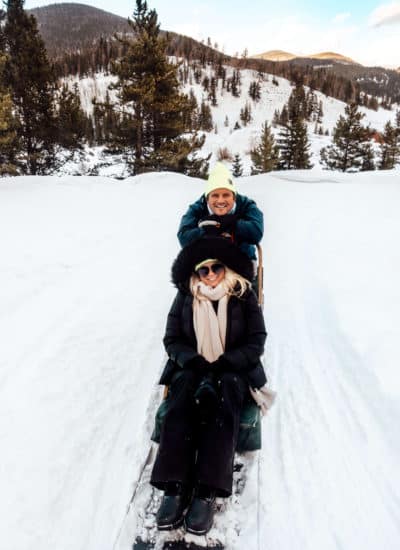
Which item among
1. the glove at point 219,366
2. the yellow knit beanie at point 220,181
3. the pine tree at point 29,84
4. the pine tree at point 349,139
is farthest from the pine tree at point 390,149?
the glove at point 219,366

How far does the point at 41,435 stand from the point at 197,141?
16272mm

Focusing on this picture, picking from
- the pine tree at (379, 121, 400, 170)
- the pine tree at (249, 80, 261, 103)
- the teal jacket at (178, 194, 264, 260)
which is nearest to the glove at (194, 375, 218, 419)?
the teal jacket at (178, 194, 264, 260)

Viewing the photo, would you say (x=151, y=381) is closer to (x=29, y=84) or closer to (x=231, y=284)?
(x=231, y=284)

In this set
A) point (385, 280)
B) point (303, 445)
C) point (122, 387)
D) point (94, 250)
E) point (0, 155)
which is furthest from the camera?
point (0, 155)

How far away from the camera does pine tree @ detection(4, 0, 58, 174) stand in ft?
48.1

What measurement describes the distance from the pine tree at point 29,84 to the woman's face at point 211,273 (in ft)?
49.7

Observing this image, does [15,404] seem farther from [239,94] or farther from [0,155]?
[239,94]

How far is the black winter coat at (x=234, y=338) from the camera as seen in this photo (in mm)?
2371

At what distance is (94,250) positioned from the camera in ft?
21.5

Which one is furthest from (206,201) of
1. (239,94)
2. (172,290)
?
(239,94)

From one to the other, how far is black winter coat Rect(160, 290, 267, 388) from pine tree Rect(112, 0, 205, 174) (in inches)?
560

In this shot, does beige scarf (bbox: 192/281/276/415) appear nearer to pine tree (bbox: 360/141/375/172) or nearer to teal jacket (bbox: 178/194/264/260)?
teal jacket (bbox: 178/194/264/260)

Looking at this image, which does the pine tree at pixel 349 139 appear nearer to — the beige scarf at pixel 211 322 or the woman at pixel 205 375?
the woman at pixel 205 375

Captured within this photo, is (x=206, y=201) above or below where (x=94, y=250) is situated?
above
